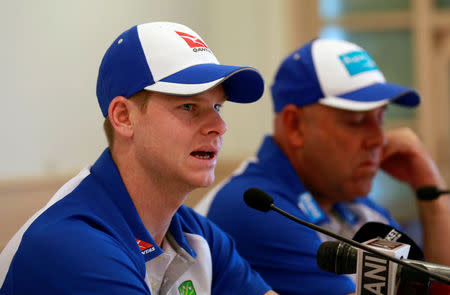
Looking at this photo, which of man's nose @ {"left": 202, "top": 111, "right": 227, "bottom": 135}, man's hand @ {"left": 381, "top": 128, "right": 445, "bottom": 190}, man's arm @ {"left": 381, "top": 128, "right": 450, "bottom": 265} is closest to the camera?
man's nose @ {"left": 202, "top": 111, "right": 227, "bottom": 135}

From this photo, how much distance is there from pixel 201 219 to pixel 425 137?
2.14 metres

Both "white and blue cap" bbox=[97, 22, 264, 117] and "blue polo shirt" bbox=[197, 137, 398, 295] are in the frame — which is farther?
"blue polo shirt" bbox=[197, 137, 398, 295]

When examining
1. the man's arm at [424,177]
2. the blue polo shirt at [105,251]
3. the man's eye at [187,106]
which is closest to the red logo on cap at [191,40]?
the man's eye at [187,106]

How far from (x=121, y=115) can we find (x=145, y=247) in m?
0.23

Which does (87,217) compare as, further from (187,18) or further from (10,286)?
(187,18)

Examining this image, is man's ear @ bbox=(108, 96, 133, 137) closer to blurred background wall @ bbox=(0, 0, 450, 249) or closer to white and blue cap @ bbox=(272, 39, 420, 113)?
blurred background wall @ bbox=(0, 0, 450, 249)

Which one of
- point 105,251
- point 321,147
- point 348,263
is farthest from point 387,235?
point 321,147

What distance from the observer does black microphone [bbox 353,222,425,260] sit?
3.38 ft

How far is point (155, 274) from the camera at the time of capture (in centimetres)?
108

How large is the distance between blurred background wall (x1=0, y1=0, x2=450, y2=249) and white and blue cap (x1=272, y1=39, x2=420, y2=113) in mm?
324

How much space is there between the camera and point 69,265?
0.85 m

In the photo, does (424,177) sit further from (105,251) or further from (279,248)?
(105,251)

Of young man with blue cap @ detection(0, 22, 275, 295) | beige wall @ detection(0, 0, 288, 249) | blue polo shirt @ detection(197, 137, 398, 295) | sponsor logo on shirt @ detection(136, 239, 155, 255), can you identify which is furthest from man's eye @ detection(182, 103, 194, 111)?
blue polo shirt @ detection(197, 137, 398, 295)

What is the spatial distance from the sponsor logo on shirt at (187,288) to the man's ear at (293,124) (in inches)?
24.9
